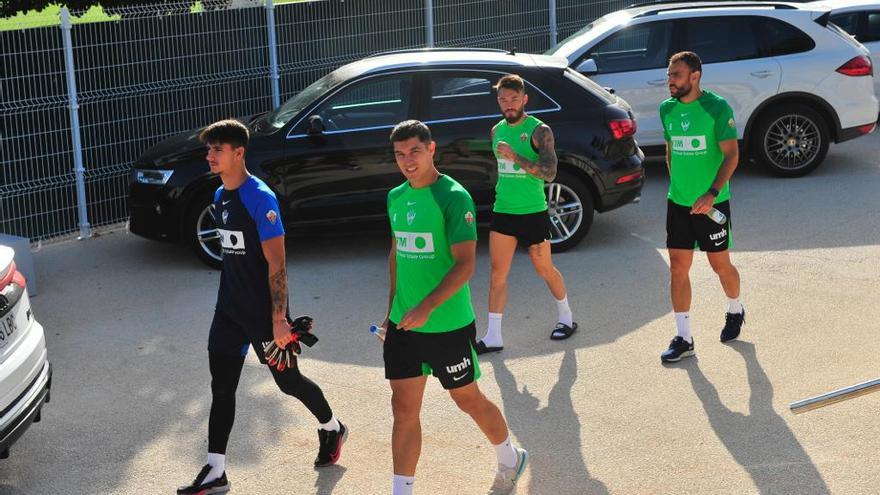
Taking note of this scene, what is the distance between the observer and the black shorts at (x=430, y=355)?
5.38 m

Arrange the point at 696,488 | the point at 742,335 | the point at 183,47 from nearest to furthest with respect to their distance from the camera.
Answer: the point at 696,488 → the point at 742,335 → the point at 183,47

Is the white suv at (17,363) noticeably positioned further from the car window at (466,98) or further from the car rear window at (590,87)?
the car rear window at (590,87)

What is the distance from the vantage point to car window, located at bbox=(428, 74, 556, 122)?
32.4 ft

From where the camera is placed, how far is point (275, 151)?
9742 millimetres

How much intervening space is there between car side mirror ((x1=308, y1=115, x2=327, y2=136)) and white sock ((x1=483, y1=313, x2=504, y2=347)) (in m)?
2.69

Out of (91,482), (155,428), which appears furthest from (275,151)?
(91,482)

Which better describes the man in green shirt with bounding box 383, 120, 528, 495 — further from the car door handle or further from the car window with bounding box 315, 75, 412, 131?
the car door handle

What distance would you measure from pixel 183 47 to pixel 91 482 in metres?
6.79

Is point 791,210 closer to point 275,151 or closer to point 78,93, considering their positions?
point 275,151

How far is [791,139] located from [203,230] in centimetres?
614

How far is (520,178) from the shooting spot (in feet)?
25.0

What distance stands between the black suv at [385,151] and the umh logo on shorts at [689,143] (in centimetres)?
243

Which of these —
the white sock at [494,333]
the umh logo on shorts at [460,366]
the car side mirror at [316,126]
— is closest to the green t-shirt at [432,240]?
the umh logo on shorts at [460,366]

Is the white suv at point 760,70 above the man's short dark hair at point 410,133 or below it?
below
